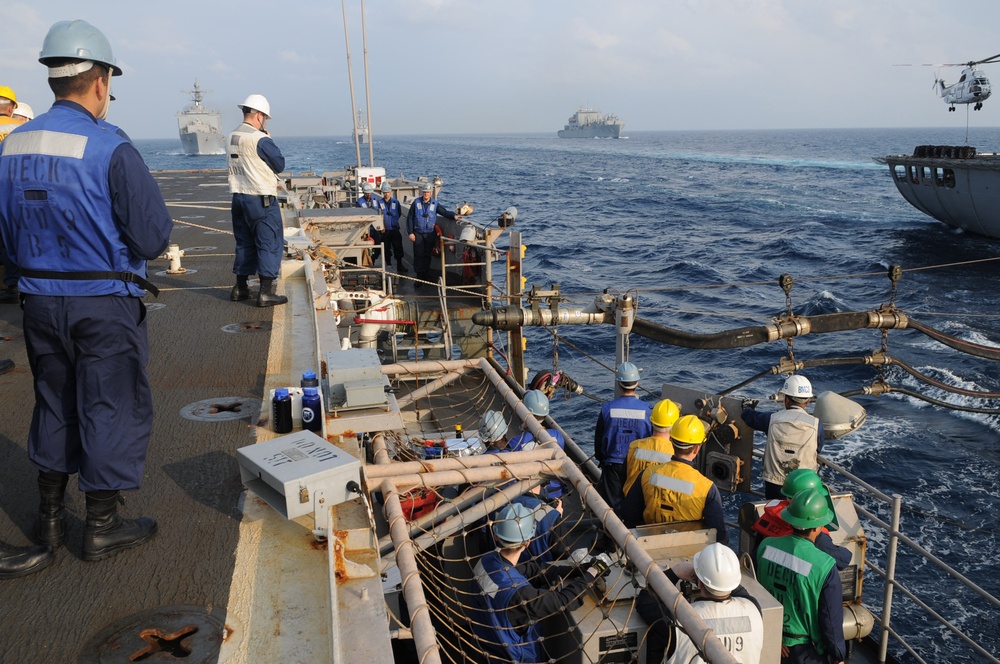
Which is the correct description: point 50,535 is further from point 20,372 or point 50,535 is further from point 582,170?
point 582,170

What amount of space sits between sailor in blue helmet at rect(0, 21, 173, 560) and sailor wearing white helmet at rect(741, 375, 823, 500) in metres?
5.29

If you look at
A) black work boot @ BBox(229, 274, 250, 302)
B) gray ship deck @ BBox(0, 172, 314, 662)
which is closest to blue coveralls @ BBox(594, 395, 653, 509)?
gray ship deck @ BBox(0, 172, 314, 662)

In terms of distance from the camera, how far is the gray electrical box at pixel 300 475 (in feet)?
10.9

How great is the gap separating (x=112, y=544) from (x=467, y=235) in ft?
36.2

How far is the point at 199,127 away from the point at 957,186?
105683mm

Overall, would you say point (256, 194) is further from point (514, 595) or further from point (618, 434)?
point (514, 595)

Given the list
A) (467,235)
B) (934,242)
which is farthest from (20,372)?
(934,242)

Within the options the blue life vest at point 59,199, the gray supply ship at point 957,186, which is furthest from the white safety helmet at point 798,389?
the gray supply ship at point 957,186

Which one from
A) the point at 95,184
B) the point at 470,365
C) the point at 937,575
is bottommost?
the point at 937,575

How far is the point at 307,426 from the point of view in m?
4.43

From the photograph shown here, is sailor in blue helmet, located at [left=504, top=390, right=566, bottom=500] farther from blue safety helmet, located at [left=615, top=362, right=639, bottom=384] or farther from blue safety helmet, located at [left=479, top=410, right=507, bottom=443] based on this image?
blue safety helmet, located at [left=615, top=362, right=639, bottom=384]

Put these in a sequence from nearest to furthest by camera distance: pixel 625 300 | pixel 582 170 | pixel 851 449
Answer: pixel 625 300
pixel 851 449
pixel 582 170

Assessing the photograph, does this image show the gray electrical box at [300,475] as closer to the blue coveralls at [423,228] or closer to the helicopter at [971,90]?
the blue coveralls at [423,228]

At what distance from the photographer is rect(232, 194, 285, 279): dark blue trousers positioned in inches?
292
